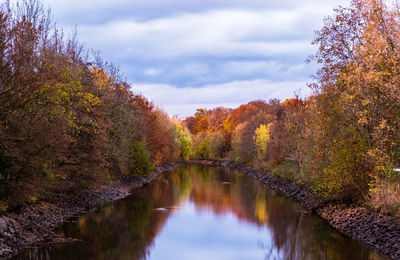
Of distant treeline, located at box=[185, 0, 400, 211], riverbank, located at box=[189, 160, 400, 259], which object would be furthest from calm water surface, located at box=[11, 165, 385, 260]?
distant treeline, located at box=[185, 0, 400, 211]

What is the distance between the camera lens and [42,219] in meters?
20.1

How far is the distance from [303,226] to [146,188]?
21381 millimetres

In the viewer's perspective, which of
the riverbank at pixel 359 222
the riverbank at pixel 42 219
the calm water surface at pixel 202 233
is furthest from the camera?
the calm water surface at pixel 202 233

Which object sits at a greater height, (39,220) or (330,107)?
(330,107)

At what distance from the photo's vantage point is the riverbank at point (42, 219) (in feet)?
52.2

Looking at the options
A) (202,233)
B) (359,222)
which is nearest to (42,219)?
(202,233)

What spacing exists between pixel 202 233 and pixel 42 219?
874 centimetres

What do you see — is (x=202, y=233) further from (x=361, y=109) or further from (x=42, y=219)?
(x=361, y=109)

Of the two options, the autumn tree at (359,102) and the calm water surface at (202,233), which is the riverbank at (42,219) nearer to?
the calm water surface at (202,233)

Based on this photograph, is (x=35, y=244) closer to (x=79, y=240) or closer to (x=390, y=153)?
(x=79, y=240)

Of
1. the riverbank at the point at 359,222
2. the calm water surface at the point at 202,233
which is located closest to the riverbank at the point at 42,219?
the calm water surface at the point at 202,233

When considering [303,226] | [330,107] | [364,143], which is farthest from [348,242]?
[330,107]

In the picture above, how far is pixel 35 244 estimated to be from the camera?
55.5ft

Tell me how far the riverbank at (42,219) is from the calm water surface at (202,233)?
2.05 feet
